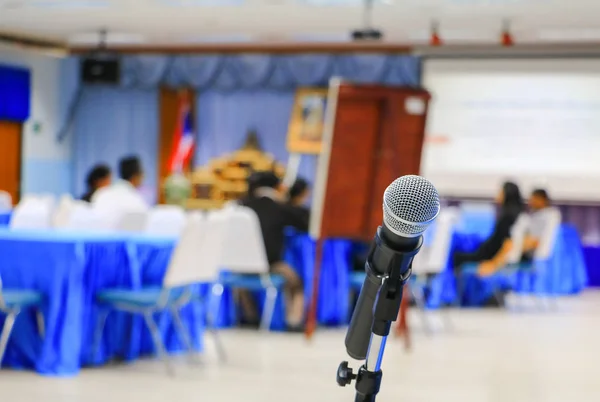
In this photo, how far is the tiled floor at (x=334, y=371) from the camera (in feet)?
15.2

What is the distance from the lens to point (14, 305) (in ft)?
15.3

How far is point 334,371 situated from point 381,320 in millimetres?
4009

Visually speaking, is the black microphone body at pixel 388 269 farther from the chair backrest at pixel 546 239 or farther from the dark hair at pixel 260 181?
the chair backrest at pixel 546 239

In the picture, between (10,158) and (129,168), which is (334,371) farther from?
(10,158)

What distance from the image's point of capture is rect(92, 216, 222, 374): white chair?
4.93m

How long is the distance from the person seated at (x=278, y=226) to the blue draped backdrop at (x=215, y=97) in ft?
20.5

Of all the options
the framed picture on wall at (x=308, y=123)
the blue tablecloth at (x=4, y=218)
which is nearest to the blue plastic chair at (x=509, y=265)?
the blue tablecloth at (x=4, y=218)

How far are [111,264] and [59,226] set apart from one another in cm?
191

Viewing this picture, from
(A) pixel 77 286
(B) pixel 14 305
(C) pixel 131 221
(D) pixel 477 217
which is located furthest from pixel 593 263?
(B) pixel 14 305

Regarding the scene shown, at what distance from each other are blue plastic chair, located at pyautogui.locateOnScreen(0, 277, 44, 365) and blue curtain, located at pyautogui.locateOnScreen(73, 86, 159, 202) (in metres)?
9.13

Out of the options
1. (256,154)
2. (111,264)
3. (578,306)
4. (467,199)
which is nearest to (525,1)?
(578,306)

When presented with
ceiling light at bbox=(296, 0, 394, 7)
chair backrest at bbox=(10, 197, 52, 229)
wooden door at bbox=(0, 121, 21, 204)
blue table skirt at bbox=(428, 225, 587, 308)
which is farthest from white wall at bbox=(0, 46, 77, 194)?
blue table skirt at bbox=(428, 225, 587, 308)

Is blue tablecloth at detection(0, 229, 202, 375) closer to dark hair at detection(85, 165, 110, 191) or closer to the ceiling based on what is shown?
dark hair at detection(85, 165, 110, 191)

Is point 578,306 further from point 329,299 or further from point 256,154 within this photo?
point 256,154
